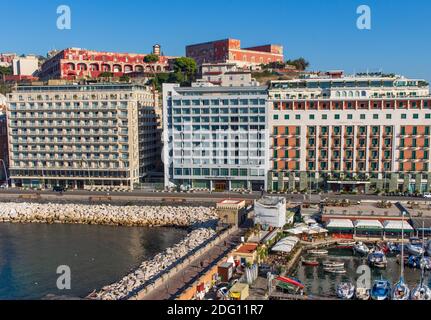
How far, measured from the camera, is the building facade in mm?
61000

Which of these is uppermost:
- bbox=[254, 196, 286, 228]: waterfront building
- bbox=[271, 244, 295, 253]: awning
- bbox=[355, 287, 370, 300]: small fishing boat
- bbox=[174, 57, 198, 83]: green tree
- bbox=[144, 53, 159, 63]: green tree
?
bbox=[144, 53, 159, 63]: green tree

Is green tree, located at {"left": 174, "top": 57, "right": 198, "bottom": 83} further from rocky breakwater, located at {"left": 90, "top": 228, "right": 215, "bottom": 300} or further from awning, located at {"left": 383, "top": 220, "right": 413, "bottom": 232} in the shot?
awning, located at {"left": 383, "top": 220, "right": 413, "bottom": 232}

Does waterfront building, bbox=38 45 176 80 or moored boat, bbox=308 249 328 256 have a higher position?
waterfront building, bbox=38 45 176 80

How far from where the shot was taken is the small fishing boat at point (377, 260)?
37062mm

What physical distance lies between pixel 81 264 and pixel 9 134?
35790 mm

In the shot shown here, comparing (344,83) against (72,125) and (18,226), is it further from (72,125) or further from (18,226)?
(18,226)

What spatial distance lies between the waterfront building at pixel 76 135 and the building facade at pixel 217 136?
227 inches

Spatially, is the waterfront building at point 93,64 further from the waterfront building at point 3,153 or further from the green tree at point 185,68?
the waterfront building at point 3,153

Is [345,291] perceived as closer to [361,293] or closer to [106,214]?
[361,293]

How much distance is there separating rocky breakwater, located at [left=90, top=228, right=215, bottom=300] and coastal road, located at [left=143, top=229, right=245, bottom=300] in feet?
7.17

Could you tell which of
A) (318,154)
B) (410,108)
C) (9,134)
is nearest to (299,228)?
(318,154)

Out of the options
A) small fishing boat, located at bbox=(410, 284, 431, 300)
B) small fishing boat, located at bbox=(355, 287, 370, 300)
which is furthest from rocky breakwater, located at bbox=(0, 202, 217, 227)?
small fishing boat, located at bbox=(410, 284, 431, 300)

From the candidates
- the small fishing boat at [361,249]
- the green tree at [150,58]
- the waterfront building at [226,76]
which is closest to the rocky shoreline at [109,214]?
the small fishing boat at [361,249]

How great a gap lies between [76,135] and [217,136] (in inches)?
772
